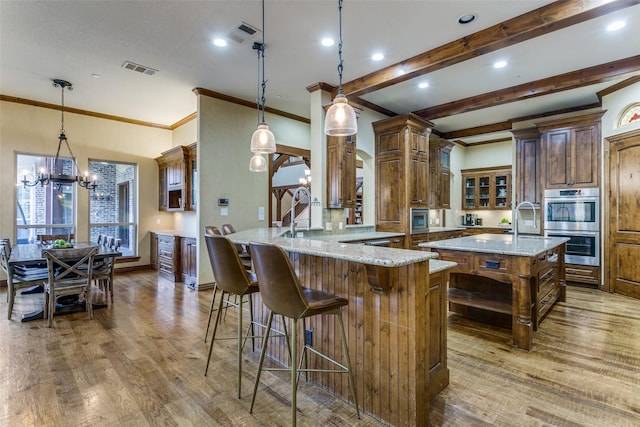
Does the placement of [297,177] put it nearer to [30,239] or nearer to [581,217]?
[30,239]

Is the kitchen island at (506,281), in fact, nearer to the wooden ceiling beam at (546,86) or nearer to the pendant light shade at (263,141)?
the pendant light shade at (263,141)

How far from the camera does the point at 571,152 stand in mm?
5203

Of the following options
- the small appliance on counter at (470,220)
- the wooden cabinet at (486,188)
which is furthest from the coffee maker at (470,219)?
the wooden cabinet at (486,188)

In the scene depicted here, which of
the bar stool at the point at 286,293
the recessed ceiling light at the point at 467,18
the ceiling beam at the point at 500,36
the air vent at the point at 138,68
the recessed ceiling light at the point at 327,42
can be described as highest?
the air vent at the point at 138,68

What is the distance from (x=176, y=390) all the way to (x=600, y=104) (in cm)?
719

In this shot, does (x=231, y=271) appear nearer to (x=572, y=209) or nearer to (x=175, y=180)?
(x=175, y=180)

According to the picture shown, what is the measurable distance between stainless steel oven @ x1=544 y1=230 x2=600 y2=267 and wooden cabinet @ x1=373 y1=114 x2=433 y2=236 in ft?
7.76

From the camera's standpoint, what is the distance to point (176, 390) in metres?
2.24

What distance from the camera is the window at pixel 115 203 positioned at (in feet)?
20.8

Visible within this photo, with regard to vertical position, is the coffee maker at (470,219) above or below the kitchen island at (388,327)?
above

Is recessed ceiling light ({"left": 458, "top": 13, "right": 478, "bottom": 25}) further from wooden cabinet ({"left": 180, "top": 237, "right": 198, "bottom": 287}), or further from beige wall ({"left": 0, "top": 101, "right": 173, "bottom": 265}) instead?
beige wall ({"left": 0, "top": 101, "right": 173, "bottom": 265})

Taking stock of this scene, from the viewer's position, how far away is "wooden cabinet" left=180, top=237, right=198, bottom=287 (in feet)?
17.4

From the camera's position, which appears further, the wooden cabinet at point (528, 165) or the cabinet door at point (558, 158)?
the wooden cabinet at point (528, 165)

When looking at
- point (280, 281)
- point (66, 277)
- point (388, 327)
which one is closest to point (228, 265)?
point (280, 281)
